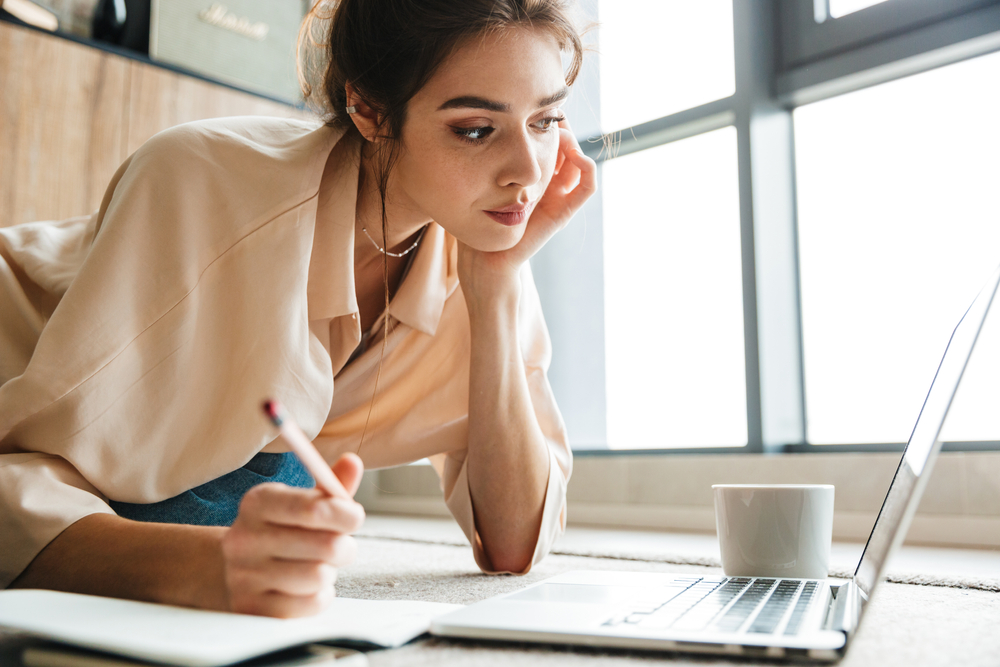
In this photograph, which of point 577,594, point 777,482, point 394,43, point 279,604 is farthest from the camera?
point 777,482

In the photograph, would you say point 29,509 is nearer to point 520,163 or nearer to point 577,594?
point 577,594

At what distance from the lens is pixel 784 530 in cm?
68

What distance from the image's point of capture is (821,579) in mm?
682

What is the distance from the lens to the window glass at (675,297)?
1957 millimetres

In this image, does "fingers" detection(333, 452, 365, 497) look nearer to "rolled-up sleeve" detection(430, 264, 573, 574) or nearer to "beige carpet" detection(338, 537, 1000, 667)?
"beige carpet" detection(338, 537, 1000, 667)

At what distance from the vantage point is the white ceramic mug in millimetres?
673

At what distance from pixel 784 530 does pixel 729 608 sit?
0.64 feet

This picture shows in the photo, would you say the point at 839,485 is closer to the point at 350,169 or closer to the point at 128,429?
the point at 350,169

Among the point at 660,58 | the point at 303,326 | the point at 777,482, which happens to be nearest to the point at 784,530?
the point at 303,326

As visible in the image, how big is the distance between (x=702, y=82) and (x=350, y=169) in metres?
1.42

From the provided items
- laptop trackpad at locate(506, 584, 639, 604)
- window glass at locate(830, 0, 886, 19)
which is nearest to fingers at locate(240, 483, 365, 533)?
laptop trackpad at locate(506, 584, 639, 604)

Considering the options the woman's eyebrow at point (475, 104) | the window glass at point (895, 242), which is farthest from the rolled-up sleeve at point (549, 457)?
the window glass at point (895, 242)

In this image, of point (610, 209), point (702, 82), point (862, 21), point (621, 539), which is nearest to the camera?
point (621, 539)

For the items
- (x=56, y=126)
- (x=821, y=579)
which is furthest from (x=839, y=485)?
(x=56, y=126)
